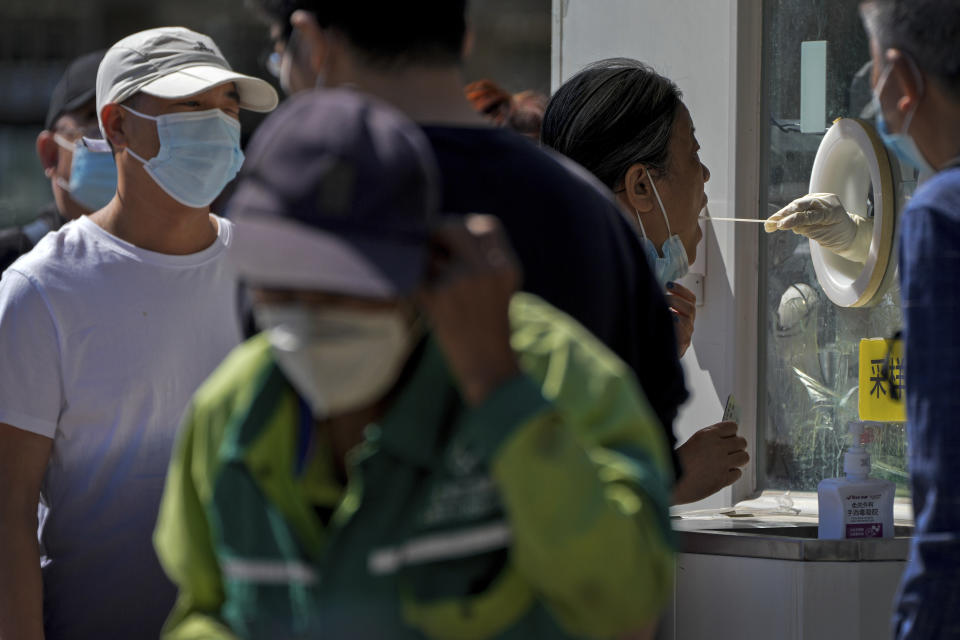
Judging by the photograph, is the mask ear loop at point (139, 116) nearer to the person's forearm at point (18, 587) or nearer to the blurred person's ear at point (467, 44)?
the person's forearm at point (18, 587)

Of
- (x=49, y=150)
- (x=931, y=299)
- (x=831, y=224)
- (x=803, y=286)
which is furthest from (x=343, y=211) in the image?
(x=49, y=150)

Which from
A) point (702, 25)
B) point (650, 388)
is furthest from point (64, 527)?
point (702, 25)

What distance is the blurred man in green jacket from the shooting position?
1.14 m

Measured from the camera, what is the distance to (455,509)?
46.8 inches

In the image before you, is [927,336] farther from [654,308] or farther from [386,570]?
[386,570]

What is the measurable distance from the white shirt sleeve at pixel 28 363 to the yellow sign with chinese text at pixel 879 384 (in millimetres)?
1904

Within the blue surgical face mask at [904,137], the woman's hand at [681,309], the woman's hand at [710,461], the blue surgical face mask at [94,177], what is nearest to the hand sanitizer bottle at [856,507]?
the woman's hand at [710,461]

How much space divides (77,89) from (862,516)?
2.97 m

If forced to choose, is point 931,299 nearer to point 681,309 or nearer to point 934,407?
point 934,407

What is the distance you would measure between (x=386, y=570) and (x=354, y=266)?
0.93 feet

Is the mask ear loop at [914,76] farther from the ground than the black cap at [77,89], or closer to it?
closer to it

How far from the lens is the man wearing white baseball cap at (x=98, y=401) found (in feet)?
8.36

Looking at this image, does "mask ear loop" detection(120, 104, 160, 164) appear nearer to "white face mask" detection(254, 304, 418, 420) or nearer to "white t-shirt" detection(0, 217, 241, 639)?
"white t-shirt" detection(0, 217, 241, 639)

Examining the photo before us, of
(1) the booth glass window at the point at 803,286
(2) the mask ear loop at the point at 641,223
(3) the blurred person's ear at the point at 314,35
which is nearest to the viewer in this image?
(3) the blurred person's ear at the point at 314,35
